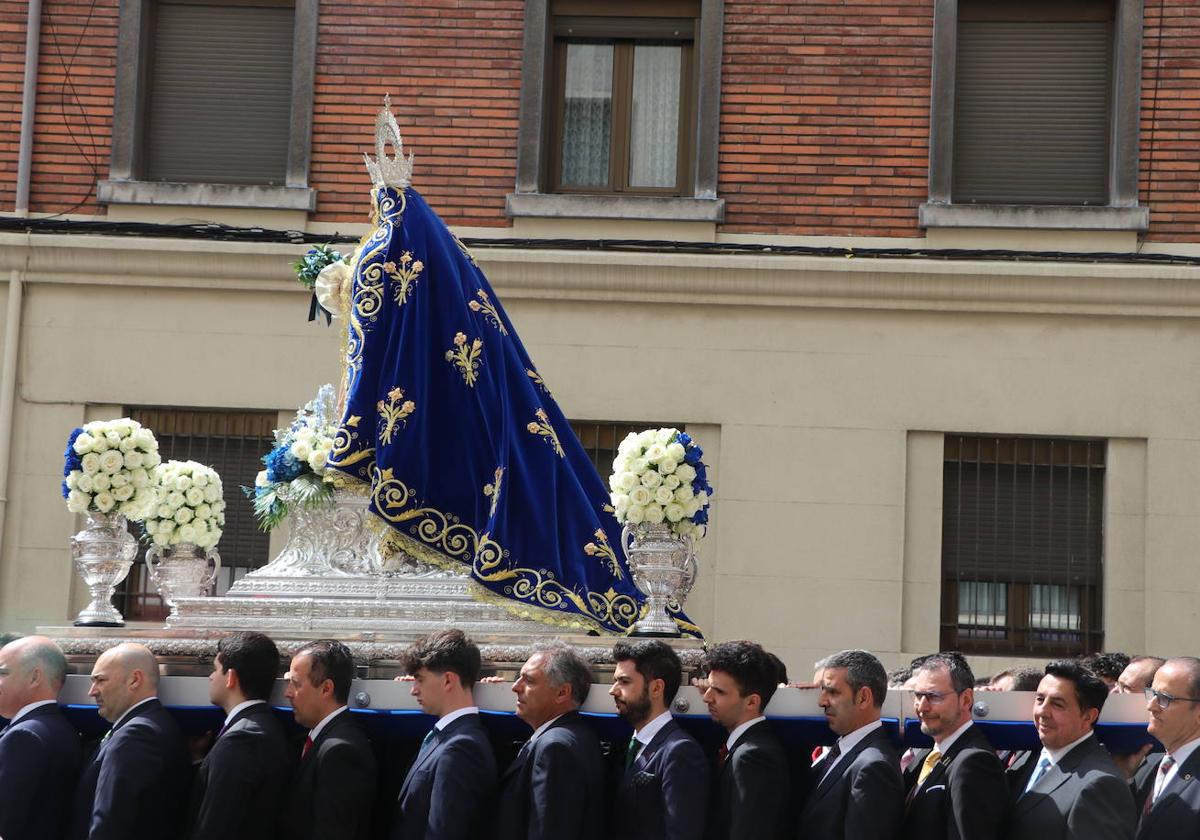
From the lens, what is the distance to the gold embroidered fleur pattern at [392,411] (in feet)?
24.6

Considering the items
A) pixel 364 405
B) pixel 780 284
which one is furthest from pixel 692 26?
pixel 364 405

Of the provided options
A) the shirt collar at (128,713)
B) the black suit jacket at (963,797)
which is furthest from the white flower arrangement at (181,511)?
the black suit jacket at (963,797)

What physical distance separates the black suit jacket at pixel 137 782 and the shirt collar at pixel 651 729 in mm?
1475

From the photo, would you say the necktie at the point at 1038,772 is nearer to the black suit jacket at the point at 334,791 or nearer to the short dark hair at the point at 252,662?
the black suit jacket at the point at 334,791

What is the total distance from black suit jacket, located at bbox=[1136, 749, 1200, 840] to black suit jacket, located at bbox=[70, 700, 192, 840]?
296cm

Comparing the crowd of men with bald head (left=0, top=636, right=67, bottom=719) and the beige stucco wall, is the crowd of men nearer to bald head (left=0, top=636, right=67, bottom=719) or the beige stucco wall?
bald head (left=0, top=636, right=67, bottom=719)

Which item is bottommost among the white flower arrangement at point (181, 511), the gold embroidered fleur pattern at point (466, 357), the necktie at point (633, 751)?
the necktie at point (633, 751)

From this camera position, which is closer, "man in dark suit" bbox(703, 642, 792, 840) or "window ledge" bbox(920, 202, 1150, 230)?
"man in dark suit" bbox(703, 642, 792, 840)

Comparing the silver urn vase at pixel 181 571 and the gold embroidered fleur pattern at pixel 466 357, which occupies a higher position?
the gold embroidered fleur pattern at pixel 466 357

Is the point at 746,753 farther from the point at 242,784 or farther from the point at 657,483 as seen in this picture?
the point at 657,483

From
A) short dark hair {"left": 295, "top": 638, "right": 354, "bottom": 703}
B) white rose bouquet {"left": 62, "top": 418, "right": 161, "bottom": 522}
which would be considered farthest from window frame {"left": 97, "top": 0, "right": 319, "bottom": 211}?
short dark hair {"left": 295, "top": 638, "right": 354, "bottom": 703}

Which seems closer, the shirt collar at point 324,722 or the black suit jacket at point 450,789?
the black suit jacket at point 450,789

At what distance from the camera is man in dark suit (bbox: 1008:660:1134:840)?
5.05 meters

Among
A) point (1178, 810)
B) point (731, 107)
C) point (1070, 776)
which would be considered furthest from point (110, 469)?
point (731, 107)
